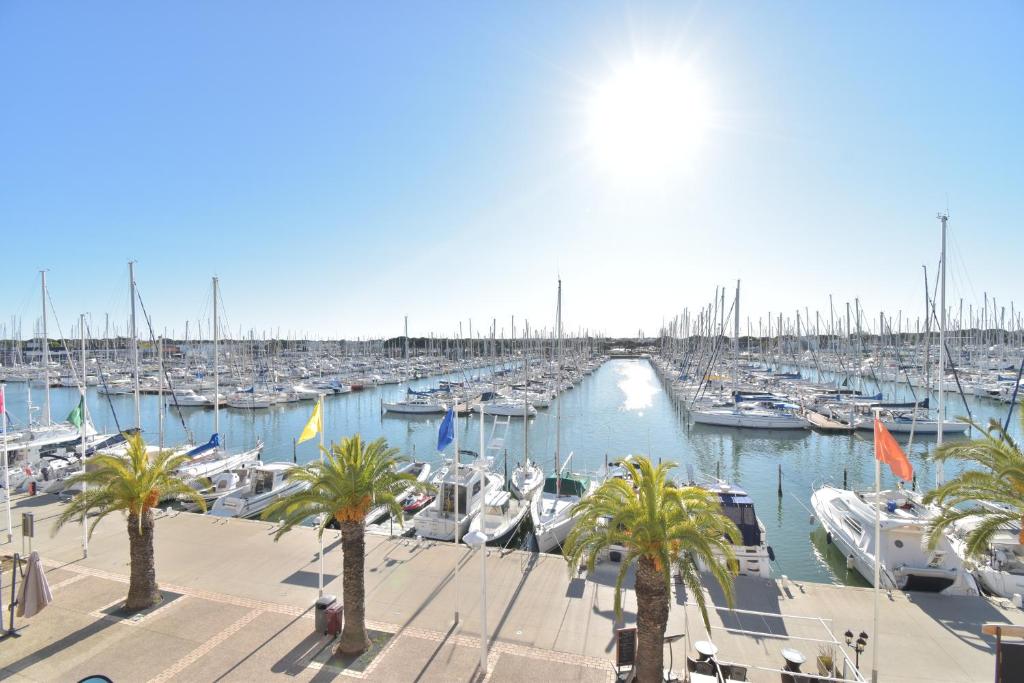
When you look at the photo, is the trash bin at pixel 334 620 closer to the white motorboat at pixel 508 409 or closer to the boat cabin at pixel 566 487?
→ the boat cabin at pixel 566 487

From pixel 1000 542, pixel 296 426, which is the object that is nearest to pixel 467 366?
pixel 296 426

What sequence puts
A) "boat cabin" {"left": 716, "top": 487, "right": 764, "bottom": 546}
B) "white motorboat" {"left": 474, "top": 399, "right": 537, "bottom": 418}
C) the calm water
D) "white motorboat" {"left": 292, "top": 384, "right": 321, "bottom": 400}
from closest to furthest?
"boat cabin" {"left": 716, "top": 487, "right": 764, "bottom": 546} < the calm water < "white motorboat" {"left": 474, "top": 399, "right": 537, "bottom": 418} < "white motorboat" {"left": 292, "top": 384, "right": 321, "bottom": 400}

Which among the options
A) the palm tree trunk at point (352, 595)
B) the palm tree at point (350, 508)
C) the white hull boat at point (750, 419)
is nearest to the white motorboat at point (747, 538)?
the palm tree at point (350, 508)

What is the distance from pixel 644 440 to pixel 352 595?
43043mm

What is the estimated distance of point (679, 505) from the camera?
11.0 m

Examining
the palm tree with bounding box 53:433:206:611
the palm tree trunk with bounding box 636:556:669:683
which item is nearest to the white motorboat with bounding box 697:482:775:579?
the palm tree trunk with bounding box 636:556:669:683

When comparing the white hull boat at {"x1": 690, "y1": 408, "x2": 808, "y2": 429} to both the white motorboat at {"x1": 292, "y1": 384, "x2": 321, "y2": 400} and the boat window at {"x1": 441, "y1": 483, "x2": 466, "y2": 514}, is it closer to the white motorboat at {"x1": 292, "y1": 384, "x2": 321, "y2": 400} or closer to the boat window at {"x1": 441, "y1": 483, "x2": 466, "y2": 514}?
the boat window at {"x1": 441, "y1": 483, "x2": 466, "y2": 514}

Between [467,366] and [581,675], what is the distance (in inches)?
4522

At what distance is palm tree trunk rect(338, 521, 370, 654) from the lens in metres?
12.7

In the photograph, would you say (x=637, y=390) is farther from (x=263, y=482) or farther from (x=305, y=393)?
(x=263, y=482)

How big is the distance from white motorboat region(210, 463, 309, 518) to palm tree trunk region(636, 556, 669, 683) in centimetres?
1972

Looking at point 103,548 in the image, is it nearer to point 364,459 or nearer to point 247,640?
point 247,640

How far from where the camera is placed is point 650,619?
10.7m

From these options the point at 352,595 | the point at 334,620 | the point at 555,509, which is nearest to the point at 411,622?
the point at 334,620
